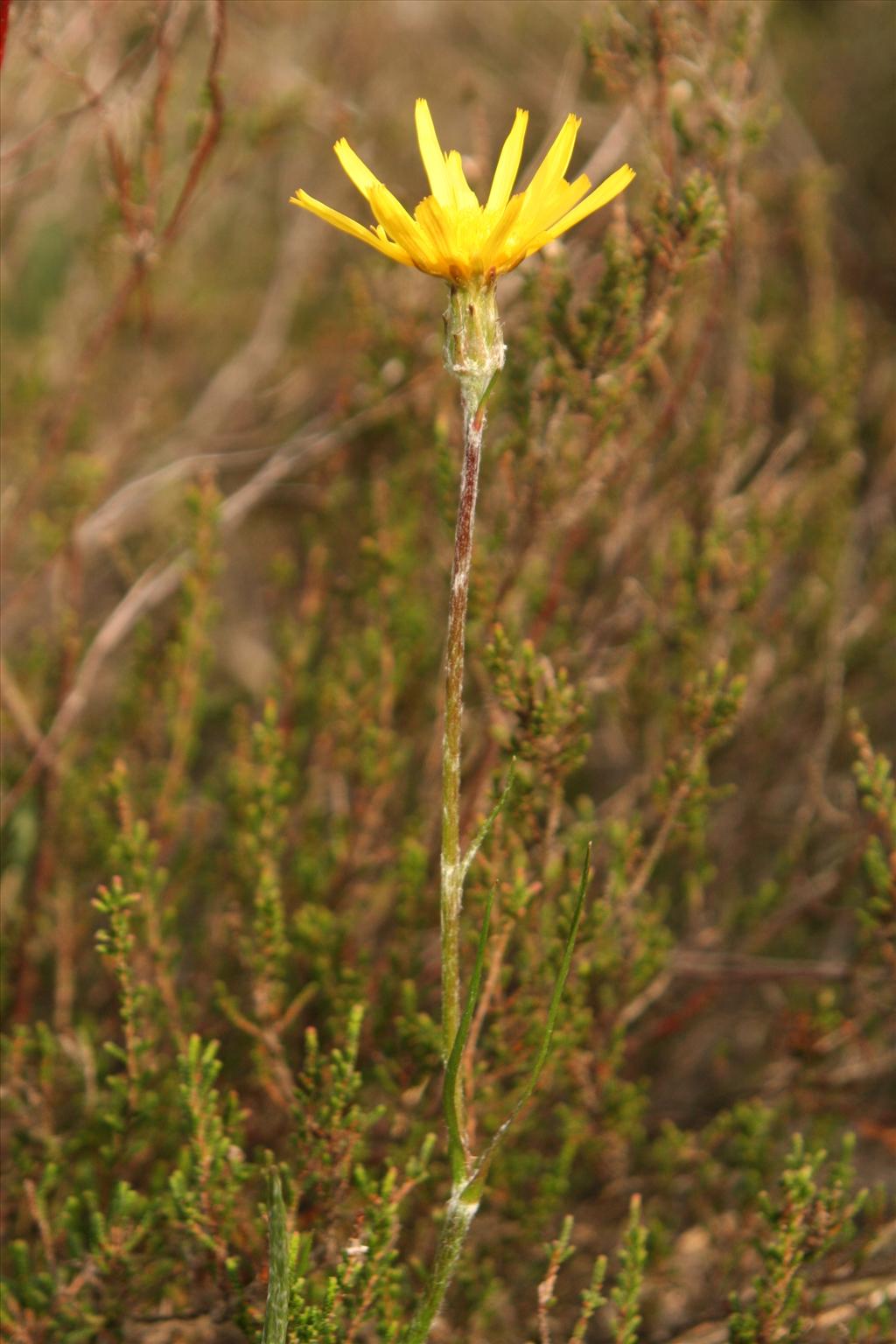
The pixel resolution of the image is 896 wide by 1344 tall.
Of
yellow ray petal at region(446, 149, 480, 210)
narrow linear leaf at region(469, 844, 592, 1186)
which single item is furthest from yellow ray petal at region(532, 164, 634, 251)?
narrow linear leaf at region(469, 844, 592, 1186)

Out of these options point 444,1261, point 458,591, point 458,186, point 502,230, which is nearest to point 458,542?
point 458,591

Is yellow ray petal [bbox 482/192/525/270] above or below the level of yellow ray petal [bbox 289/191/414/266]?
below

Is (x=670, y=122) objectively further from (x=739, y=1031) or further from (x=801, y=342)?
(x=739, y=1031)

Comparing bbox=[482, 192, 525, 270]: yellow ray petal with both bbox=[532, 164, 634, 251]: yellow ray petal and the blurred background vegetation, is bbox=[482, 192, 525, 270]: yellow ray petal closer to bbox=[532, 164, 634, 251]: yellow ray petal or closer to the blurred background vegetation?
bbox=[532, 164, 634, 251]: yellow ray petal

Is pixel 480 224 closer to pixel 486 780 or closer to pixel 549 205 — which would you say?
pixel 549 205

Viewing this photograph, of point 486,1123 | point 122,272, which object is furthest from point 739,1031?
point 122,272

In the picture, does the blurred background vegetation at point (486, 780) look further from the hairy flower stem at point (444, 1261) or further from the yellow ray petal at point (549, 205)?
the yellow ray petal at point (549, 205)
